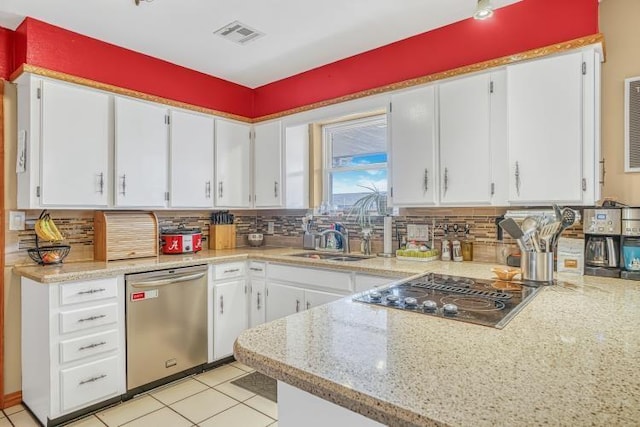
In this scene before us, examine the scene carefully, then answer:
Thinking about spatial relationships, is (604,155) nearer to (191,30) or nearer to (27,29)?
(191,30)

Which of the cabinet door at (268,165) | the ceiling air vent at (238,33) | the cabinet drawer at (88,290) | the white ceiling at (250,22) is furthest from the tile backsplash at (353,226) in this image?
the ceiling air vent at (238,33)

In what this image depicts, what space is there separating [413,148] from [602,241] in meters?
1.26

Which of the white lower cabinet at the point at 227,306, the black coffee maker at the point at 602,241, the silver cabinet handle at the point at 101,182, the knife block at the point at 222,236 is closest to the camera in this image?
the black coffee maker at the point at 602,241

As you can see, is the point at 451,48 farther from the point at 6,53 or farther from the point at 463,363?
the point at 6,53

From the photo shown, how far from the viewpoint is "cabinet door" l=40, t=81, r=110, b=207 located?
2482mm

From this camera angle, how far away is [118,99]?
9.26 ft

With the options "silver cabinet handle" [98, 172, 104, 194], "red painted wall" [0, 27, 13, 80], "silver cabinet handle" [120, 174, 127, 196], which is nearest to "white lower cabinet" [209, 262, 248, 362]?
"silver cabinet handle" [120, 174, 127, 196]

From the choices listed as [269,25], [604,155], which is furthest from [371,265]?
[269,25]

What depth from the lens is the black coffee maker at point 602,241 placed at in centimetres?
202

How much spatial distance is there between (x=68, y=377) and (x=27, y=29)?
228cm

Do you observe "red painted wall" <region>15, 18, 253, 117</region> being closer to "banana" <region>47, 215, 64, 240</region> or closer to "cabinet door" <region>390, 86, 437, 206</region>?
"banana" <region>47, 215, 64, 240</region>

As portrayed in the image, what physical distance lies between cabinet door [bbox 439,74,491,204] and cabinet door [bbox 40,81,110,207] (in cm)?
244

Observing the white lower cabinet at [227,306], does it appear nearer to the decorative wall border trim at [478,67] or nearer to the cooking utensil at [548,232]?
the decorative wall border trim at [478,67]

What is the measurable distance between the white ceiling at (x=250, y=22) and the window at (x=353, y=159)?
67 cm
